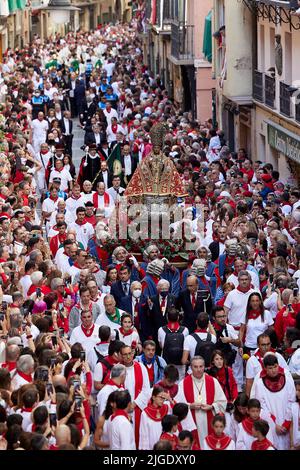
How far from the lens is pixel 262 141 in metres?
30.5

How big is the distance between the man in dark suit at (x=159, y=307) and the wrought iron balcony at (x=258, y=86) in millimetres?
14246

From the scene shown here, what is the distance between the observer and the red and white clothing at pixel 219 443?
11.4m

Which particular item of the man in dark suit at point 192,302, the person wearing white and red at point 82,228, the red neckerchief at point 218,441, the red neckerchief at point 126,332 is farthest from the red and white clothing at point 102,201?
the red neckerchief at point 218,441

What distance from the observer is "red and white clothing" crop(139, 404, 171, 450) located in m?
12.0

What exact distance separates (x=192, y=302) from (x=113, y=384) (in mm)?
3518

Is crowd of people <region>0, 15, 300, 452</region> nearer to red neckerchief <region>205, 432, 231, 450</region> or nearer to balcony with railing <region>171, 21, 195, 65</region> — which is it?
red neckerchief <region>205, 432, 231, 450</region>

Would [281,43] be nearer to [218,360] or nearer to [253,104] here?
[253,104]

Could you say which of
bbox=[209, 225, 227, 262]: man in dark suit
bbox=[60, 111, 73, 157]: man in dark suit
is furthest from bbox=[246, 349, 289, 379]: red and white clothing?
bbox=[60, 111, 73, 157]: man in dark suit

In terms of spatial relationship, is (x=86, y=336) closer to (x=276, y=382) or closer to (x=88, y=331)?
(x=88, y=331)

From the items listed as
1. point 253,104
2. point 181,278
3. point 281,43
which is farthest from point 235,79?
point 181,278

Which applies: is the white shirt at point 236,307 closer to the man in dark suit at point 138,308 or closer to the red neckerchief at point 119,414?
the man in dark suit at point 138,308

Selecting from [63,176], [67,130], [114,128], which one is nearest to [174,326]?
[63,176]

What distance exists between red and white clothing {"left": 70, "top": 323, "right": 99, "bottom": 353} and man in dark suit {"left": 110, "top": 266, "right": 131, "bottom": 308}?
209 cm
